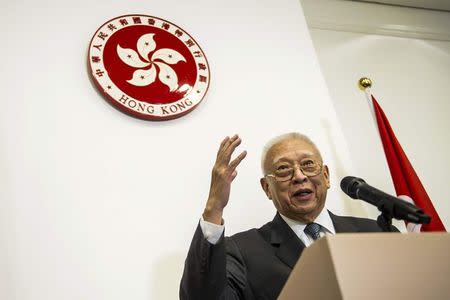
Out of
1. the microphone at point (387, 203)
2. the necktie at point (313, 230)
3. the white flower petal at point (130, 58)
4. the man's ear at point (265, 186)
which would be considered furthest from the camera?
the white flower petal at point (130, 58)

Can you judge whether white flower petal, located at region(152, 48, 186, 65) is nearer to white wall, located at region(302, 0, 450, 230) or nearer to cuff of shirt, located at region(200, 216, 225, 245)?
cuff of shirt, located at region(200, 216, 225, 245)

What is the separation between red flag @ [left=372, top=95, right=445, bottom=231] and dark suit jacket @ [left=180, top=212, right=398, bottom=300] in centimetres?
58

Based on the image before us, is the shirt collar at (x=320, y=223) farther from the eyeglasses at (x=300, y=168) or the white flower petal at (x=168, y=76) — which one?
the white flower petal at (x=168, y=76)

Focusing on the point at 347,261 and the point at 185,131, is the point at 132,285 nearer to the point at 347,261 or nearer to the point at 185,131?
the point at 185,131

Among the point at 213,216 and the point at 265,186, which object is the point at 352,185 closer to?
the point at 213,216

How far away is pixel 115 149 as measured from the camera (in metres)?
2.03

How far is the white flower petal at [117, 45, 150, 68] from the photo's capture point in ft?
7.38

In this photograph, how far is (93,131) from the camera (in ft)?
6.68

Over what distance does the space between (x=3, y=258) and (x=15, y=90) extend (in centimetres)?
79

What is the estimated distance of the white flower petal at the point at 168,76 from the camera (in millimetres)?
2271

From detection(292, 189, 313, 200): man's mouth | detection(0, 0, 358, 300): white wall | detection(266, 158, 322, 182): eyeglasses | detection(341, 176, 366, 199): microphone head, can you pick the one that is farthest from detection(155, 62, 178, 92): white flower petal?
detection(341, 176, 366, 199): microphone head

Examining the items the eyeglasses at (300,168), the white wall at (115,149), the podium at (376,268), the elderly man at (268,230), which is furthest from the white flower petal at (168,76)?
the podium at (376,268)

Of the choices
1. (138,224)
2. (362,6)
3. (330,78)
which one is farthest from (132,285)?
(362,6)

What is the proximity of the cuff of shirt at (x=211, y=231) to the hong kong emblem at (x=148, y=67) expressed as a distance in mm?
924
